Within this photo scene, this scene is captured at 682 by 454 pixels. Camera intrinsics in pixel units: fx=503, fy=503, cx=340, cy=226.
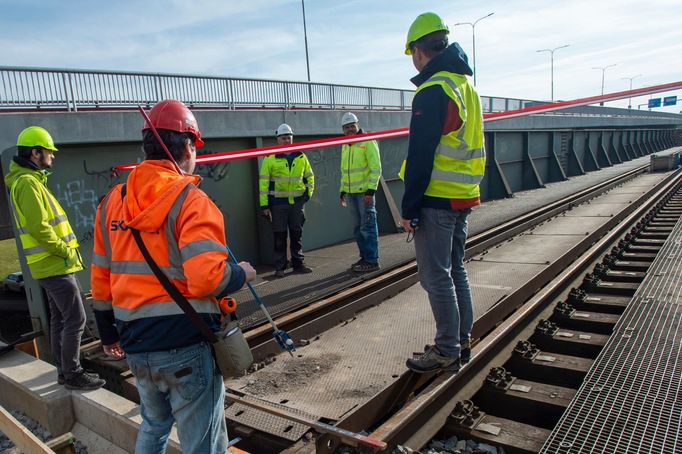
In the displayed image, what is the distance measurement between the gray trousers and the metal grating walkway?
3.56 m

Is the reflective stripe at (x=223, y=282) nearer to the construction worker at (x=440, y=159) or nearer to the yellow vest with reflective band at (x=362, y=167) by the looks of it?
the construction worker at (x=440, y=159)

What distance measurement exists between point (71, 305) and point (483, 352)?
338 cm

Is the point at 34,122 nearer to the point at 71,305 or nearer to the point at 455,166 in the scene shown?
the point at 71,305

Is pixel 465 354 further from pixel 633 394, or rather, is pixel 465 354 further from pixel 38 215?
pixel 38 215

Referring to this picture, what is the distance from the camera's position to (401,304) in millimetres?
5711

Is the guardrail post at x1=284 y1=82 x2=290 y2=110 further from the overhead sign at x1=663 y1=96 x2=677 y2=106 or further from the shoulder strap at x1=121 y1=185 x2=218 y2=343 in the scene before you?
the overhead sign at x1=663 y1=96 x2=677 y2=106

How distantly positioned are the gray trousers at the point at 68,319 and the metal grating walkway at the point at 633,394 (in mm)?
3561

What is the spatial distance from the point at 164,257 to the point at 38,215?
2.48 m

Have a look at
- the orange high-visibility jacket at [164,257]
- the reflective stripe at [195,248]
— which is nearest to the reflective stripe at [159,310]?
the orange high-visibility jacket at [164,257]

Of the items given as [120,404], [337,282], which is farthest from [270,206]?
[120,404]

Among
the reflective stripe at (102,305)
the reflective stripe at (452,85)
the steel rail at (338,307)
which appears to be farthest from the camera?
the steel rail at (338,307)

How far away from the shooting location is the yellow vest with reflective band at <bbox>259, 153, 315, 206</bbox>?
734 centimetres

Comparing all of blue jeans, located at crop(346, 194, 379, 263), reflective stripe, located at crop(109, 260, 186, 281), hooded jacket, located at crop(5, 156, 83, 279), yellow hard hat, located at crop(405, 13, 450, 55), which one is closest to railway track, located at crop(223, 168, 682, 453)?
blue jeans, located at crop(346, 194, 379, 263)

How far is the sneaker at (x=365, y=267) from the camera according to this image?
703 cm
